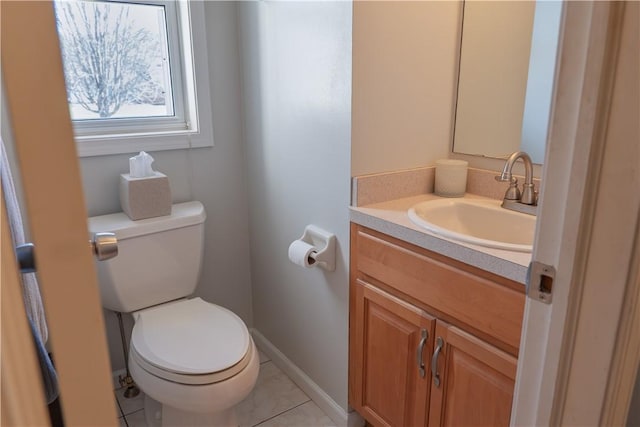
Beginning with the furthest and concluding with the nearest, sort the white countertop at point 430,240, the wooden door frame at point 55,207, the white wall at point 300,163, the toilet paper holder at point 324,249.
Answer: the toilet paper holder at point 324,249 → the white wall at point 300,163 → the white countertop at point 430,240 → the wooden door frame at point 55,207

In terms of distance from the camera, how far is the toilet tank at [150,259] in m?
1.69

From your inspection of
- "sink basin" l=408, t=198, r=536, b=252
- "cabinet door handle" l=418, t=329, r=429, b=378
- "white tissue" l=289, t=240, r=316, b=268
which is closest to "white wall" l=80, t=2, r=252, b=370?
"white tissue" l=289, t=240, r=316, b=268

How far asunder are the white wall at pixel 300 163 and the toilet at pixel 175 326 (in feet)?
1.07

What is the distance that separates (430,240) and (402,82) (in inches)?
23.4

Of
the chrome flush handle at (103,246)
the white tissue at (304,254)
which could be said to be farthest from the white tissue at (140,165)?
the chrome flush handle at (103,246)

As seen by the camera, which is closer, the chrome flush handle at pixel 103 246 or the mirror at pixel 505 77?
the chrome flush handle at pixel 103 246

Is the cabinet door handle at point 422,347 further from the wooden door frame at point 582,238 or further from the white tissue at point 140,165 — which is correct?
the white tissue at point 140,165

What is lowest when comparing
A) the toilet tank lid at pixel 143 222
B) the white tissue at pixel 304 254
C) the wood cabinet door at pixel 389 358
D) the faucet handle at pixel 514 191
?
the wood cabinet door at pixel 389 358

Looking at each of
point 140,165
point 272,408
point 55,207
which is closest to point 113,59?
point 140,165

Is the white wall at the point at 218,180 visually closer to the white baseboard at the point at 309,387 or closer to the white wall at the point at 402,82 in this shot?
the white baseboard at the point at 309,387

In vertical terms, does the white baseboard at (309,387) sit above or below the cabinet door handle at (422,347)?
below

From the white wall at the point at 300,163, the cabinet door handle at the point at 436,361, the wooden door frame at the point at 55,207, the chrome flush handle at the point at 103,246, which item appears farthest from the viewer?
the white wall at the point at 300,163

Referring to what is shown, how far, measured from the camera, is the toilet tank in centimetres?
169

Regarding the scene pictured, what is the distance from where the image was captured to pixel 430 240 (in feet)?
4.23
